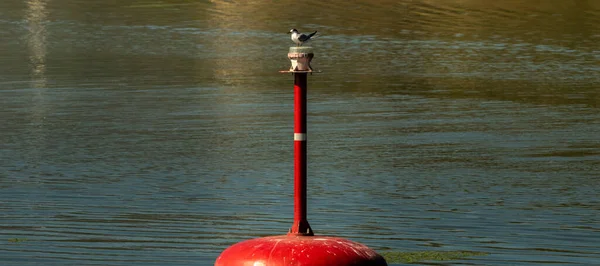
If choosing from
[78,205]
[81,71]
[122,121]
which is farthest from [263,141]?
[81,71]

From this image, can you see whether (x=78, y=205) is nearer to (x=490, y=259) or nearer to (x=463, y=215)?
(x=463, y=215)

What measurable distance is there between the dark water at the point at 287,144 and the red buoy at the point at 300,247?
140cm

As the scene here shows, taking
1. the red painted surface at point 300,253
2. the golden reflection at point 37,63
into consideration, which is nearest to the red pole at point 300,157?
the red painted surface at point 300,253

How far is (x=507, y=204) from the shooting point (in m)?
14.3

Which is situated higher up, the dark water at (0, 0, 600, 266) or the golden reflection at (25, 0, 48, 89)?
the dark water at (0, 0, 600, 266)

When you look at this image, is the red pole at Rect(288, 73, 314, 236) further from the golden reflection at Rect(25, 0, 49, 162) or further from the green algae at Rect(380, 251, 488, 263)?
the golden reflection at Rect(25, 0, 49, 162)

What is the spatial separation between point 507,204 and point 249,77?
14.6 m

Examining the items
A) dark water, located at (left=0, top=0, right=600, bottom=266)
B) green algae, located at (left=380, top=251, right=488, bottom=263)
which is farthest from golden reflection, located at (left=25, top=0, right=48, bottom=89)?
green algae, located at (left=380, top=251, right=488, bottom=263)

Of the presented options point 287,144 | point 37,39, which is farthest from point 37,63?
point 287,144

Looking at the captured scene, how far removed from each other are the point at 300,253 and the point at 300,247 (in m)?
0.08

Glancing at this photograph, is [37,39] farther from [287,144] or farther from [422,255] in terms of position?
[422,255]

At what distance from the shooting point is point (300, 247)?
945 cm

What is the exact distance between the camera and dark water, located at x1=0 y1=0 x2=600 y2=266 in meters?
12.5

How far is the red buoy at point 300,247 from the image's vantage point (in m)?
9.38
